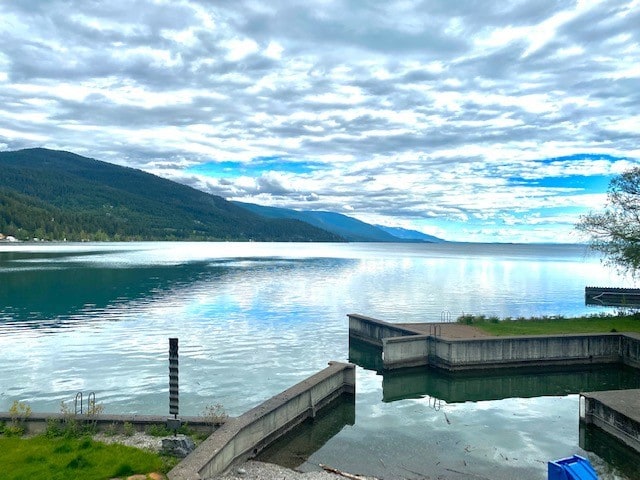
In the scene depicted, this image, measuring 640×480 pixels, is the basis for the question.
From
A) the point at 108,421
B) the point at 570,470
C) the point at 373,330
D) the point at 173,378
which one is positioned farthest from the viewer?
the point at 373,330

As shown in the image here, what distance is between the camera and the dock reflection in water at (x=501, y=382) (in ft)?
111

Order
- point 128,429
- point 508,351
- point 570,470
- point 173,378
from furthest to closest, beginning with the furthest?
point 508,351, point 173,378, point 128,429, point 570,470

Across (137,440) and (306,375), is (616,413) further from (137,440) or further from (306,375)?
(137,440)

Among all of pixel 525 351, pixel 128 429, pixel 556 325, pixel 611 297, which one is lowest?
pixel 525 351

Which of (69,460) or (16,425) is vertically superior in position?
(69,460)

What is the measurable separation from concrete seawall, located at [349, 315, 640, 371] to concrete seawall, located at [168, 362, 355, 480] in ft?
28.6

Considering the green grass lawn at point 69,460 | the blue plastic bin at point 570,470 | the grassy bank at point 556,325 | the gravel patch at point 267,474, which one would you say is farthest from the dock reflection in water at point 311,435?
the grassy bank at point 556,325

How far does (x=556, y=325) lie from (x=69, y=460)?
40.2m

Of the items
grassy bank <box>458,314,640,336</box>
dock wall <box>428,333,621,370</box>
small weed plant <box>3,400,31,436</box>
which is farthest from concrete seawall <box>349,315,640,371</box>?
small weed plant <box>3,400,31,436</box>

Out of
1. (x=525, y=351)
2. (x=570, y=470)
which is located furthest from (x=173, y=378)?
(x=525, y=351)

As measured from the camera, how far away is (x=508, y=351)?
3828 cm

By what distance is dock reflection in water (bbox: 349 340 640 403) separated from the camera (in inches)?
1329

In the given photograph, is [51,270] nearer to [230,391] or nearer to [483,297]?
[483,297]

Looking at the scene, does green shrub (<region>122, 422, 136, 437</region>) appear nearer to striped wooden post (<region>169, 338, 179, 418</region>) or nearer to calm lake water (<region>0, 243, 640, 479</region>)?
striped wooden post (<region>169, 338, 179, 418</region>)
